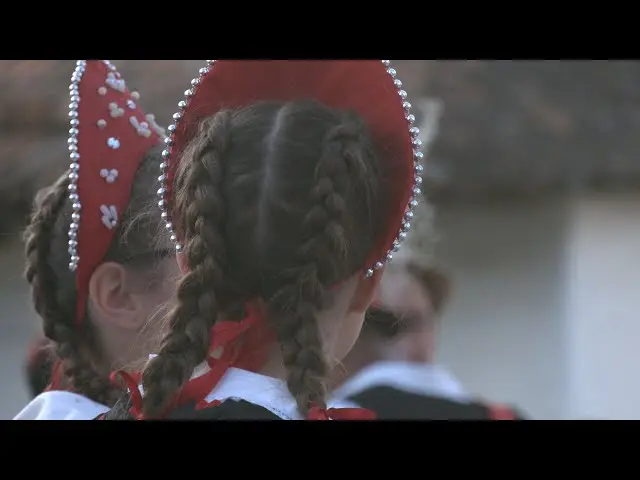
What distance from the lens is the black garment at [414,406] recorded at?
275 centimetres

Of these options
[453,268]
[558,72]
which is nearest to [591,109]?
[558,72]

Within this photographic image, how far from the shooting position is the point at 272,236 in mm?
1140

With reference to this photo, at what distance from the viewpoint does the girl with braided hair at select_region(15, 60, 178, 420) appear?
1506mm

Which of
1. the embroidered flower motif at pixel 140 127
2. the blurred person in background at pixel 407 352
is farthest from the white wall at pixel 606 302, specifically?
the embroidered flower motif at pixel 140 127

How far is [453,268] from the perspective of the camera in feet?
19.9

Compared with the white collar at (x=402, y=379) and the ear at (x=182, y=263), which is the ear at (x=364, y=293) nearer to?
the ear at (x=182, y=263)

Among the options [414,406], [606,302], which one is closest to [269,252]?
[414,406]

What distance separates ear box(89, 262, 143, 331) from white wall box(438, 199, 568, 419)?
432 cm

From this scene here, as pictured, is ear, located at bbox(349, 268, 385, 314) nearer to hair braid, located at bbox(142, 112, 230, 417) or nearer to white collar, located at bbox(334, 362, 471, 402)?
hair braid, located at bbox(142, 112, 230, 417)

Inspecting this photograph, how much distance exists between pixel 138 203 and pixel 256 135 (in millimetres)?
397

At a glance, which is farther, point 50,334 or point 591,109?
point 591,109
